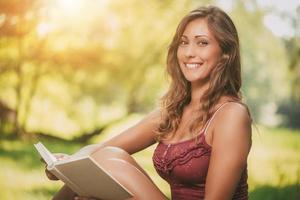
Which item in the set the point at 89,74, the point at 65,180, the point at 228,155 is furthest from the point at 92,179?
the point at 89,74

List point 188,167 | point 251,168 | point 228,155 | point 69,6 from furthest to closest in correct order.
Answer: point 251,168 < point 69,6 < point 188,167 < point 228,155

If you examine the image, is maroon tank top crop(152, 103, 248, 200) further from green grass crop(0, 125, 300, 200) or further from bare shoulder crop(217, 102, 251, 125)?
green grass crop(0, 125, 300, 200)

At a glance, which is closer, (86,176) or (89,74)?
(86,176)

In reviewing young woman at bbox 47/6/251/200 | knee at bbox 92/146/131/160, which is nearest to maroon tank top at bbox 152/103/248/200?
young woman at bbox 47/6/251/200

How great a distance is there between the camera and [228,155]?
5.85ft

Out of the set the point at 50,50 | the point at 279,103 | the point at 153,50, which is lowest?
the point at 279,103

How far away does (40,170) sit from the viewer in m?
3.67

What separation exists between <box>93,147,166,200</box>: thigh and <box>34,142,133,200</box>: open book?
0.03 m

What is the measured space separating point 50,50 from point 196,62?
6.24 feet

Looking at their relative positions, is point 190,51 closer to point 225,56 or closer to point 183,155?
point 225,56

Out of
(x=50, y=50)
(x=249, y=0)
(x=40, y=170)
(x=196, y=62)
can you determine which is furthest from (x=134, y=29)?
(x=196, y=62)

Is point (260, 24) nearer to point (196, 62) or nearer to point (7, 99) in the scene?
point (7, 99)

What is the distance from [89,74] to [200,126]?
74.7 inches

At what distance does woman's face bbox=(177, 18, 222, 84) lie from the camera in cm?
197
